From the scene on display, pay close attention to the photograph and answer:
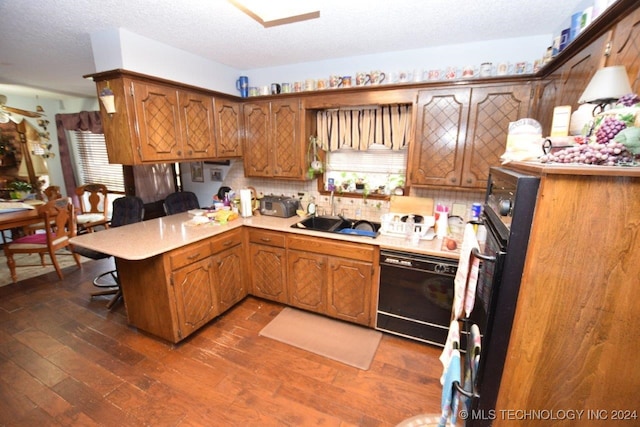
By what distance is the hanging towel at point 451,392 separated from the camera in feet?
3.99

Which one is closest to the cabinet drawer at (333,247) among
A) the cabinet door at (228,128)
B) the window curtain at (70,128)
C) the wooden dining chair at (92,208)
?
the cabinet door at (228,128)

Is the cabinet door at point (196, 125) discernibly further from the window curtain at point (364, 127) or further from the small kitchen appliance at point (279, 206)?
the window curtain at point (364, 127)

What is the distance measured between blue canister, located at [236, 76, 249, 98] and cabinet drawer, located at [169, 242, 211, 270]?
1787 millimetres

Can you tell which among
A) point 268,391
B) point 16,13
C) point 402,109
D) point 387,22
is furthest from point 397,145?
point 16,13

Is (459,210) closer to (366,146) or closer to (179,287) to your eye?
(366,146)

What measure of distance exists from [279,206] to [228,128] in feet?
3.44

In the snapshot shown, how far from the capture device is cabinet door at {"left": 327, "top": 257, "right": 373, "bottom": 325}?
92.3 inches

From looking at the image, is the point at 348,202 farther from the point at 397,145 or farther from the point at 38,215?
the point at 38,215

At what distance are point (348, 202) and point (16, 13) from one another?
2886 mm

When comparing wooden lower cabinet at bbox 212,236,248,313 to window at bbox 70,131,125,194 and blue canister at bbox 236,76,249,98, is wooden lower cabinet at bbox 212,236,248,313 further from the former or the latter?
window at bbox 70,131,125,194

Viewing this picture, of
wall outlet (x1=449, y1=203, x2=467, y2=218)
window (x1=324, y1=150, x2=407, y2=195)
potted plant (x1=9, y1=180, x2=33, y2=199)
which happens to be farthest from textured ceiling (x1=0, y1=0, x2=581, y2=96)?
potted plant (x1=9, y1=180, x2=33, y2=199)

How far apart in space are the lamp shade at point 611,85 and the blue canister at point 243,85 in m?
2.93

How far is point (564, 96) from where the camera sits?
4.98ft

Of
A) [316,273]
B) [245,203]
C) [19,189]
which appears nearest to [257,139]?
[245,203]
